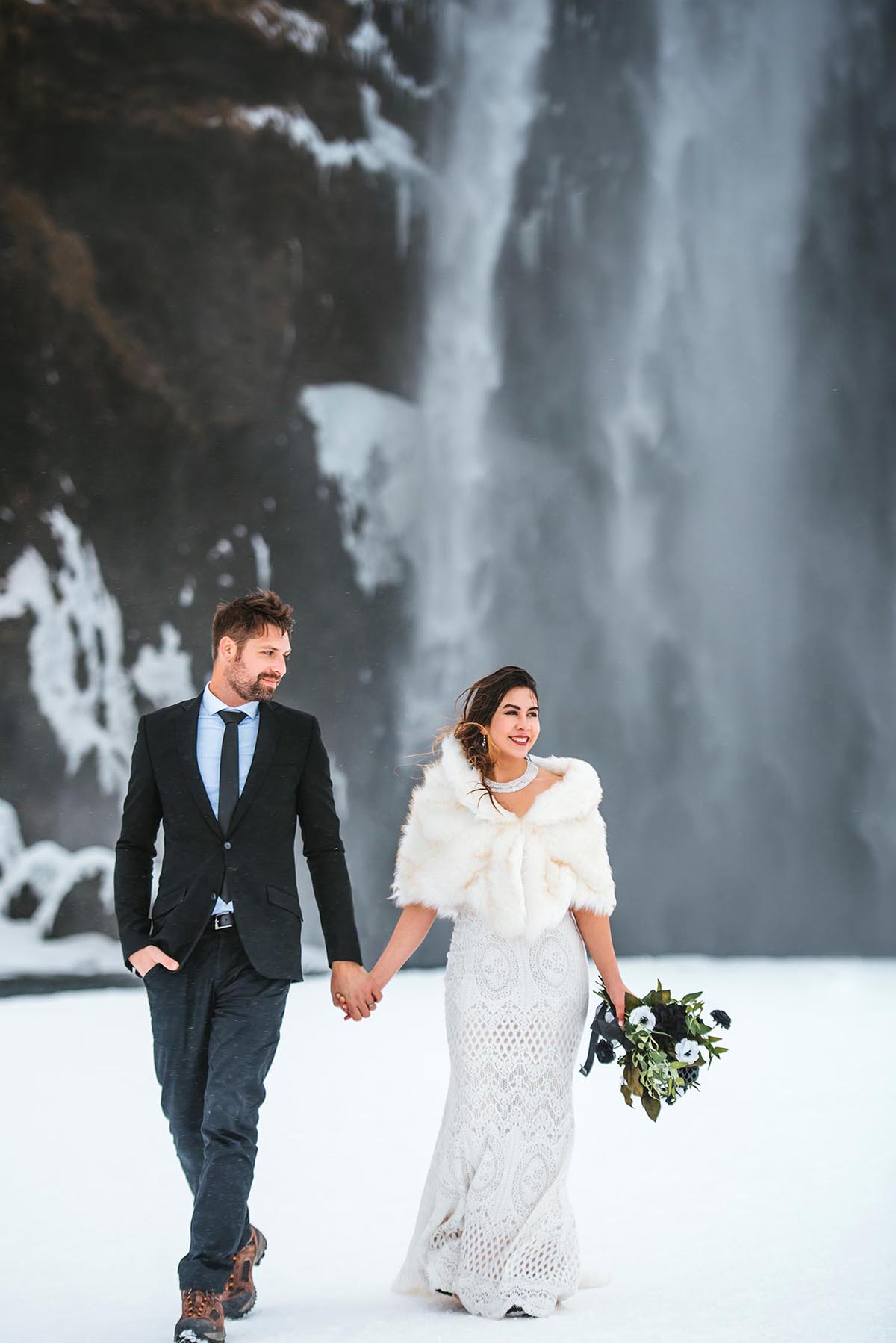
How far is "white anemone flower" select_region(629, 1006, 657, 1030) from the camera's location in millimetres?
3070

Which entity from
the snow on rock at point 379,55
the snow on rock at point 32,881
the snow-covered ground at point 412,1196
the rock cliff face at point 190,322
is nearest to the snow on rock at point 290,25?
the rock cliff face at point 190,322

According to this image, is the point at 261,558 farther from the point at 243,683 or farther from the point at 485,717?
the point at 243,683

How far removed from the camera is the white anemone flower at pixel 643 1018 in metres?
3.07

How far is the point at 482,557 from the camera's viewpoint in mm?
11328

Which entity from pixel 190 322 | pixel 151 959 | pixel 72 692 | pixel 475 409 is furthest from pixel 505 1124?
pixel 475 409

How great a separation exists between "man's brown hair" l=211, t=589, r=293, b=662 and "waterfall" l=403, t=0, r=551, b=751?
25.8 ft

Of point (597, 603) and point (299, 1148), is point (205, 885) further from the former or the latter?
point (597, 603)

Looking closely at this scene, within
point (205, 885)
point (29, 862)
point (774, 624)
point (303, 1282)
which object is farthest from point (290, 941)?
point (774, 624)

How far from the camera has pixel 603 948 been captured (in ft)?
10.5

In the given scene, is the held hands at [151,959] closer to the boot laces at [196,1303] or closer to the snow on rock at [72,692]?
the boot laces at [196,1303]

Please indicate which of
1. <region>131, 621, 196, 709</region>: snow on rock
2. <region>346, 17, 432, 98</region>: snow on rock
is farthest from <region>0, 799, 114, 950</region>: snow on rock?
<region>346, 17, 432, 98</region>: snow on rock

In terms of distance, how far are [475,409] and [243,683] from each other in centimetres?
872

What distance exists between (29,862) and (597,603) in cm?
495

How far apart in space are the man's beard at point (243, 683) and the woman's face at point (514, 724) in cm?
56
